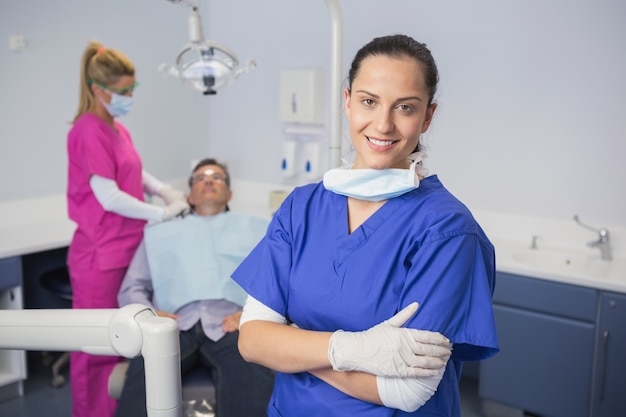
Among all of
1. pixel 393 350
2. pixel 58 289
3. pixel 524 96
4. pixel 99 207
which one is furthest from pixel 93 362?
pixel 524 96

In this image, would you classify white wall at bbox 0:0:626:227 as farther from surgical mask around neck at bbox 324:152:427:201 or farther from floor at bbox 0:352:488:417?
surgical mask around neck at bbox 324:152:427:201

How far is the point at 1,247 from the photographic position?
2.36 metres

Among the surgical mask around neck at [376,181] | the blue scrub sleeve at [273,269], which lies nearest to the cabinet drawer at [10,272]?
the blue scrub sleeve at [273,269]

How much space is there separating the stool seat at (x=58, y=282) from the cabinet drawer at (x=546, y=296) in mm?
1590

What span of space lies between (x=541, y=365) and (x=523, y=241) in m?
0.51

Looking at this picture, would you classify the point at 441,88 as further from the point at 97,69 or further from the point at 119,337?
the point at 119,337

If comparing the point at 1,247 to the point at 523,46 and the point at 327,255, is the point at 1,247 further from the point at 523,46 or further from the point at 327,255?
the point at 523,46

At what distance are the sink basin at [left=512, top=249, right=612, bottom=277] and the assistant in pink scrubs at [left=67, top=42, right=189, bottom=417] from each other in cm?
134

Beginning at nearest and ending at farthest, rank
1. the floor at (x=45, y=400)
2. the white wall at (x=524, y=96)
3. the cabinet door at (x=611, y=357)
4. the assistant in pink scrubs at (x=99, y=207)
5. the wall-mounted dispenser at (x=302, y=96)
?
the cabinet door at (x=611, y=357)
the assistant in pink scrubs at (x=99, y=207)
the white wall at (x=524, y=96)
the floor at (x=45, y=400)
the wall-mounted dispenser at (x=302, y=96)

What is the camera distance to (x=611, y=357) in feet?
6.84

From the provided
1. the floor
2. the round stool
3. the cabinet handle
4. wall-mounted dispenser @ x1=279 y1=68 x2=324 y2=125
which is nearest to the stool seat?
the round stool

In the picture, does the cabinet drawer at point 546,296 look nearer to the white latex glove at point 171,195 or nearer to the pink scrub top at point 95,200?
the white latex glove at point 171,195

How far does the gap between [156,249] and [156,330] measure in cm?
147

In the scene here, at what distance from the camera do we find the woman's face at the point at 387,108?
41.2 inches
